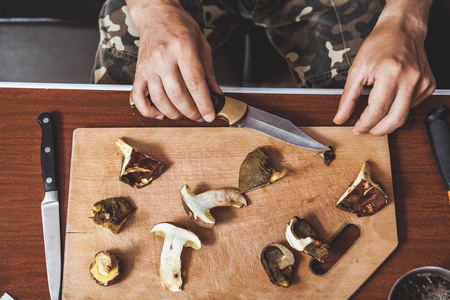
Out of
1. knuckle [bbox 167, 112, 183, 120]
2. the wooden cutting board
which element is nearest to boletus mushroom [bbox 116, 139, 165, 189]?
the wooden cutting board

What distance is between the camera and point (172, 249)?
920 mm

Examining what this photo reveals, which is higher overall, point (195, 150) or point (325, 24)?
point (325, 24)

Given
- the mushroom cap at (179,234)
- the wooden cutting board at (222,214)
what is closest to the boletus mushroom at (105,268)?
the wooden cutting board at (222,214)

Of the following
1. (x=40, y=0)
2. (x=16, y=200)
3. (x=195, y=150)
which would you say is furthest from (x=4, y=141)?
(x=40, y=0)

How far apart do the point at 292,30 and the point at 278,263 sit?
34.4 inches

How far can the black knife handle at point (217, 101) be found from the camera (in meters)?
0.96

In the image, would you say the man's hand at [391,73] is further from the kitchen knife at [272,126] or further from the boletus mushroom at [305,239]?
the boletus mushroom at [305,239]

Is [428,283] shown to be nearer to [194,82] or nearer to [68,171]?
[194,82]

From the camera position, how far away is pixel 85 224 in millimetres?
954

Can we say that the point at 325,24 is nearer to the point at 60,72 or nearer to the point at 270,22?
the point at 270,22

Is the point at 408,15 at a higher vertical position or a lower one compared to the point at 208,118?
higher

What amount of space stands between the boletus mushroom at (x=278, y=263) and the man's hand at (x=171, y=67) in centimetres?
44

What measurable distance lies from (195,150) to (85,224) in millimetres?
397

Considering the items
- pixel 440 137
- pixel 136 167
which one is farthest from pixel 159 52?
pixel 440 137
